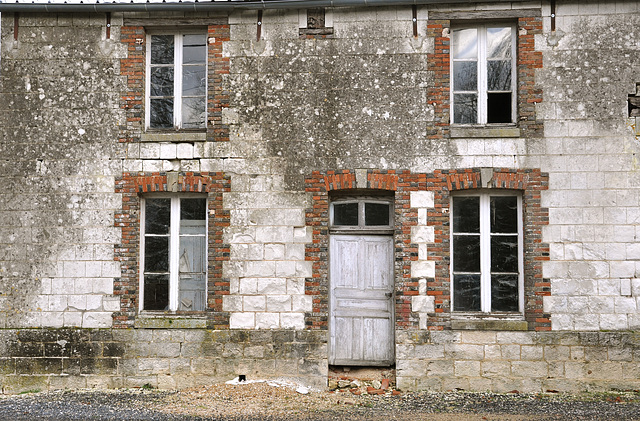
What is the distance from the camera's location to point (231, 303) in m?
8.19

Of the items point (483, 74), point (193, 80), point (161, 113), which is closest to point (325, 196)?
point (193, 80)

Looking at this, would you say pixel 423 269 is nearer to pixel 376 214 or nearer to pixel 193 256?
pixel 376 214

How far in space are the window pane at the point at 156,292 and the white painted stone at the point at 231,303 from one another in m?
0.89

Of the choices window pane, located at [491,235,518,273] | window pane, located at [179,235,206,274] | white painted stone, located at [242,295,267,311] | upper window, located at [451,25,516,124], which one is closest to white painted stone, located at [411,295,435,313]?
window pane, located at [491,235,518,273]

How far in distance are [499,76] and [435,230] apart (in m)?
2.40

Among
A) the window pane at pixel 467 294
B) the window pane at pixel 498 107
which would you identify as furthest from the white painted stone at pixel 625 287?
the window pane at pixel 498 107

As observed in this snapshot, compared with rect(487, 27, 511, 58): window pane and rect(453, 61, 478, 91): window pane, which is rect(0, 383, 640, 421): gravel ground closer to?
rect(453, 61, 478, 91): window pane

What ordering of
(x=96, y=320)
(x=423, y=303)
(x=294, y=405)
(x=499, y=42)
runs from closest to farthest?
(x=294, y=405) → (x=423, y=303) → (x=96, y=320) → (x=499, y=42)

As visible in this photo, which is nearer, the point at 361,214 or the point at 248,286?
the point at 248,286

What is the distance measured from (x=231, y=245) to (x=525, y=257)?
13.3 ft

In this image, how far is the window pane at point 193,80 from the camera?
8.62 metres

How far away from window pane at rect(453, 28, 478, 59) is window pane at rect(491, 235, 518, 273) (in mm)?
2636

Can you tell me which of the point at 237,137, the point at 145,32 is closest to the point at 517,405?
the point at 237,137

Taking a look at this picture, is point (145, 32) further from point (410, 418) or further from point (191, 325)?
point (410, 418)
